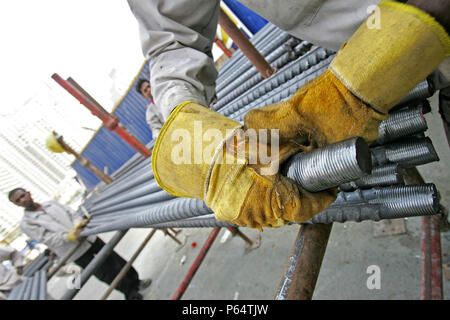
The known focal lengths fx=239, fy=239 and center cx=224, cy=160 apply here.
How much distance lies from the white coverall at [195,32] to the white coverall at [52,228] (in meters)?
3.61

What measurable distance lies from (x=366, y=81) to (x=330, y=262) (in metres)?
2.65

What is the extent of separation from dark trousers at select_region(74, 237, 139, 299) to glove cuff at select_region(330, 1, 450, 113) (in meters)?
4.58

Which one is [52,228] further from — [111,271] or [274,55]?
[274,55]

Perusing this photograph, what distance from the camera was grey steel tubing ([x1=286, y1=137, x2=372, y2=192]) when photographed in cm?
58

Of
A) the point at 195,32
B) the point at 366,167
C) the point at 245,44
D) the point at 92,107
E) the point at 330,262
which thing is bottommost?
the point at 330,262

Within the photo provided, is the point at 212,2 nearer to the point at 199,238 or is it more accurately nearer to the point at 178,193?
the point at 178,193

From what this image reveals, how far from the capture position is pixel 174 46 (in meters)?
1.17

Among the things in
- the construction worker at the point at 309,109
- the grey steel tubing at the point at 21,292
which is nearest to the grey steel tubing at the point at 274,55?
the construction worker at the point at 309,109

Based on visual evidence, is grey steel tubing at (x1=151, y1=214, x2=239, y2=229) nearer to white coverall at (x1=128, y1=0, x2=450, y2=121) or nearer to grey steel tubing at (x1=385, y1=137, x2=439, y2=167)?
white coverall at (x1=128, y1=0, x2=450, y2=121)

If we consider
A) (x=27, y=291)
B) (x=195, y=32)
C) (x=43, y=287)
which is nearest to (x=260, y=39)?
(x=195, y=32)
